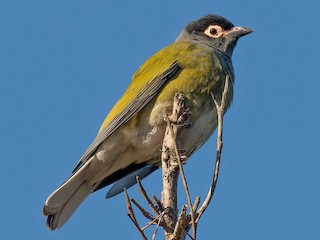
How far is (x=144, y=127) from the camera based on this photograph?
6195mm

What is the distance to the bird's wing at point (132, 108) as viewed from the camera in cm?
619

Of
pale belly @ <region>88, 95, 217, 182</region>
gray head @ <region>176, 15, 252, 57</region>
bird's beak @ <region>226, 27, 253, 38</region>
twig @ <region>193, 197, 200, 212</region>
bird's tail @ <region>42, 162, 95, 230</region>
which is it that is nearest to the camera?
twig @ <region>193, 197, 200, 212</region>

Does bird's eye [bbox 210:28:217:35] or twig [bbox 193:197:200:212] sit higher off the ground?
bird's eye [bbox 210:28:217:35]

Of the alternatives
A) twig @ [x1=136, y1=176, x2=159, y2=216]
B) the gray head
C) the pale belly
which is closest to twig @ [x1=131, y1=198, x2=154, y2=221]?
twig @ [x1=136, y1=176, x2=159, y2=216]

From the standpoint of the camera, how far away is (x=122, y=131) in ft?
20.6

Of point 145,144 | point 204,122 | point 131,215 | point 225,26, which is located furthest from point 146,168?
point 131,215

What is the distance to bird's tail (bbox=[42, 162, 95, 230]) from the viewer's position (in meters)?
5.99

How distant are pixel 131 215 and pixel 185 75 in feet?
8.68

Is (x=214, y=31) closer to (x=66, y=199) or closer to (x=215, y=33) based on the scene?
(x=215, y=33)

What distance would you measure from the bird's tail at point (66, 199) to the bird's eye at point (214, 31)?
2.29 metres

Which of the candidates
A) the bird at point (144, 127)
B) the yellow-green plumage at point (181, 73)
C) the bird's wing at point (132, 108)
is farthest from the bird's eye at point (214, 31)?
the bird's wing at point (132, 108)

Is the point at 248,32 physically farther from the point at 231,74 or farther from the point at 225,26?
the point at 231,74

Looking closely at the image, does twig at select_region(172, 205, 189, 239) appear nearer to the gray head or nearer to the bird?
the bird

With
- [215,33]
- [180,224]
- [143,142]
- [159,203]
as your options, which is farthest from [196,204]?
[215,33]
